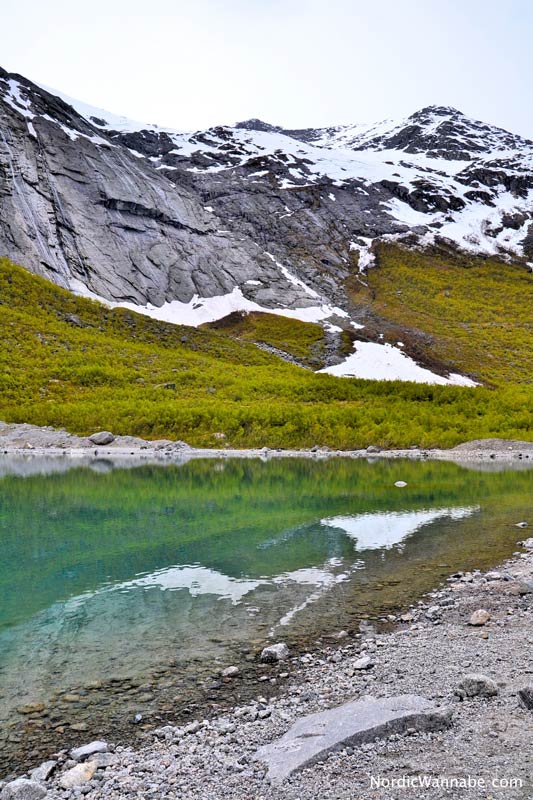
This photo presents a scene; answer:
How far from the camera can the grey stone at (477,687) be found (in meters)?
7.06

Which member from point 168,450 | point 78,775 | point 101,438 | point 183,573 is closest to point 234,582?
point 183,573

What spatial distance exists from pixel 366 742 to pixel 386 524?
615 inches

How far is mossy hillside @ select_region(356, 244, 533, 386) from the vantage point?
301 feet

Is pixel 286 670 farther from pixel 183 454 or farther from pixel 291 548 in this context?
pixel 183 454

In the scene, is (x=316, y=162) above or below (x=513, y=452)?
above

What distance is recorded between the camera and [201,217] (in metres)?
126

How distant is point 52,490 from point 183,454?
17.5 metres

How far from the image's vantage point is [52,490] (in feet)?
93.9

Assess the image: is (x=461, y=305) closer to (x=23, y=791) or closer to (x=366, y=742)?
(x=366, y=742)

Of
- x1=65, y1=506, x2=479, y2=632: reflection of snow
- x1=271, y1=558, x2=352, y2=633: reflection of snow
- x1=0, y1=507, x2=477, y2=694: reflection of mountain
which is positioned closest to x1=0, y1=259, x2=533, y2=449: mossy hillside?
x1=65, y1=506, x2=479, y2=632: reflection of snow

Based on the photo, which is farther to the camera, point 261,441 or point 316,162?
point 316,162

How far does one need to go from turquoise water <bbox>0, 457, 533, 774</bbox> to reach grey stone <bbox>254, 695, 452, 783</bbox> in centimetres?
201

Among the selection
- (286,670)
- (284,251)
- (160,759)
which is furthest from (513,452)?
(284,251)

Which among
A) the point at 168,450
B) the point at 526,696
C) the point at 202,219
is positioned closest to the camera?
the point at 526,696
